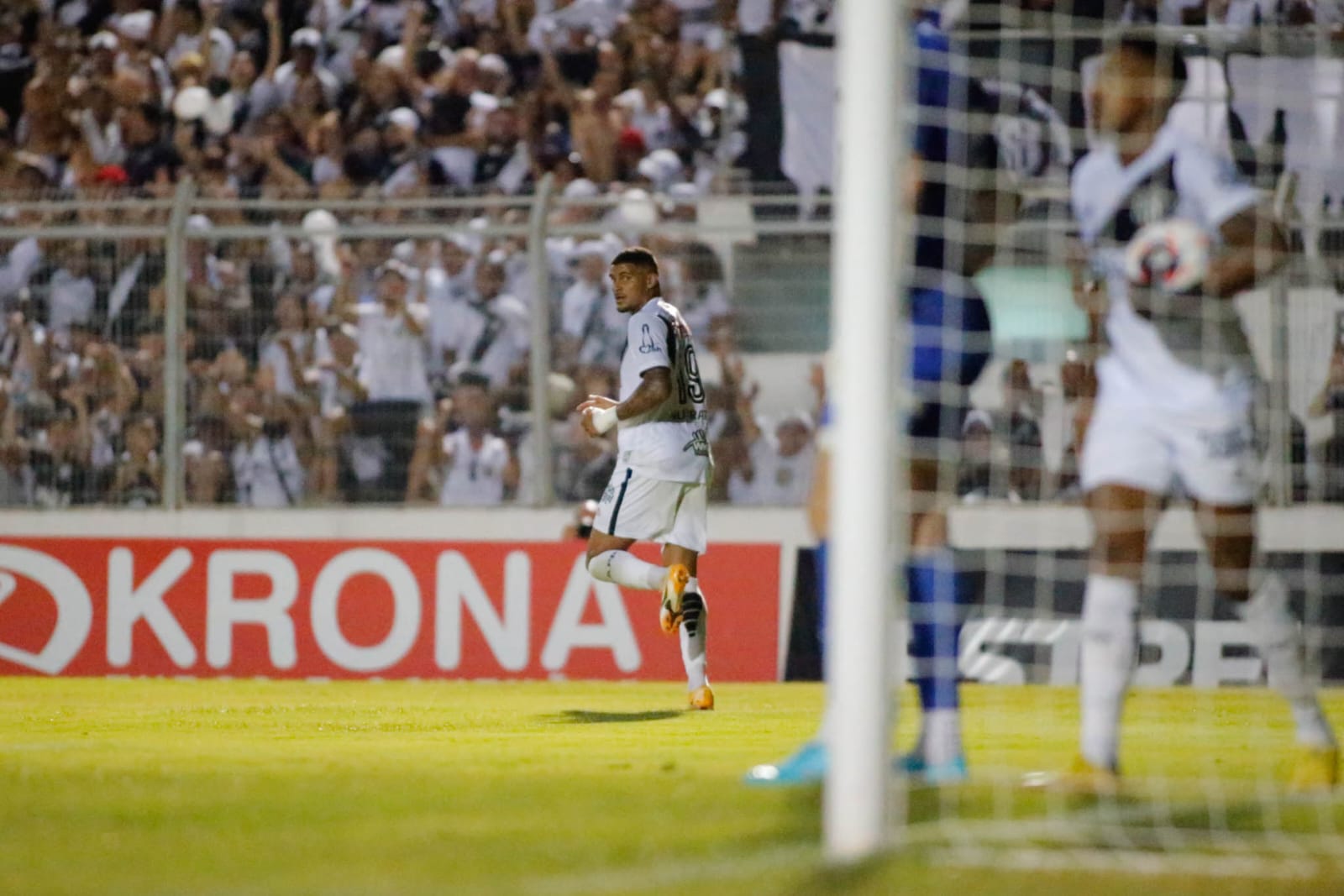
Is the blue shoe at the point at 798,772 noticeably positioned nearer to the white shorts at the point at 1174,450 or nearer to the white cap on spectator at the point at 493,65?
the white shorts at the point at 1174,450

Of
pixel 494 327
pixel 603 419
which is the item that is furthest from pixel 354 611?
pixel 603 419

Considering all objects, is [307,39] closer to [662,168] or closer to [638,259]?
[662,168]

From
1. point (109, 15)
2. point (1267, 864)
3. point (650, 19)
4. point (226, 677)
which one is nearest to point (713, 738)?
point (1267, 864)

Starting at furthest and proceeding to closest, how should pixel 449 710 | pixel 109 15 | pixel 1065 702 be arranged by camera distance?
pixel 109 15, pixel 1065 702, pixel 449 710

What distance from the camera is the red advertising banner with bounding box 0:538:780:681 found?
1253 centimetres

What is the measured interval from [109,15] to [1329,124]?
9550 mm

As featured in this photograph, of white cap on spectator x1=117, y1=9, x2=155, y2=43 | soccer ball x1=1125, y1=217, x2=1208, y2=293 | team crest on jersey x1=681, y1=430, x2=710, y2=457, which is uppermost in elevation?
white cap on spectator x1=117, y1=9, x2=155, y2=43

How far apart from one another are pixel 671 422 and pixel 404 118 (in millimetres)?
5991

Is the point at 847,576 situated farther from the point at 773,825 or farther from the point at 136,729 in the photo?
the point at 136,729

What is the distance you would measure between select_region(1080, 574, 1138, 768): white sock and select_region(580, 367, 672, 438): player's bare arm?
156 inches

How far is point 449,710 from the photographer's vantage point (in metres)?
9.54

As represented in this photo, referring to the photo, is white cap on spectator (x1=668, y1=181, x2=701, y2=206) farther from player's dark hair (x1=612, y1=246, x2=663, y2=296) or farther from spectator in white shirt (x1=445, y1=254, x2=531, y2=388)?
player's dark hair (x1=612, y1=246, x2=663, y2=296)

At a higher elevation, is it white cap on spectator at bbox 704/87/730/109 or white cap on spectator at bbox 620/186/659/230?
white cap on spectator at bbox 704/87/730/109

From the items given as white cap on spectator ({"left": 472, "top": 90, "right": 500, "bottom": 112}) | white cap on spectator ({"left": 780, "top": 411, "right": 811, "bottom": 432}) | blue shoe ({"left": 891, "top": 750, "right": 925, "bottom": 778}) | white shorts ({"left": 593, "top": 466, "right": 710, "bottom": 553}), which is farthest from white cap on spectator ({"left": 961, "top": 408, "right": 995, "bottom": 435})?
blue shoe ({"left": 891, "top": 750, "right": 925, "bottom": 778})
